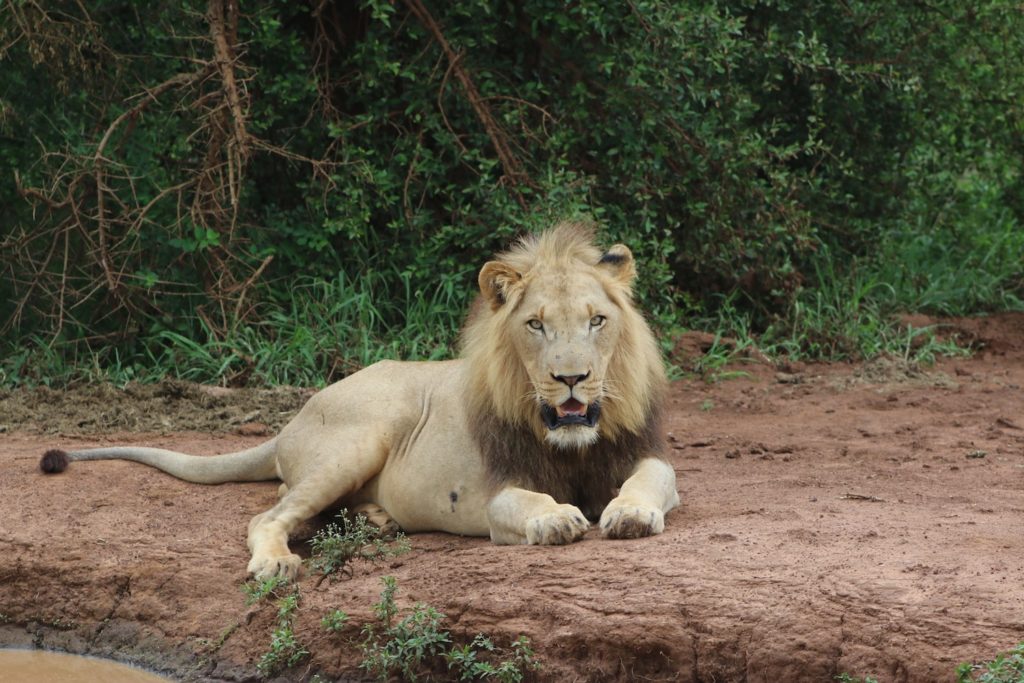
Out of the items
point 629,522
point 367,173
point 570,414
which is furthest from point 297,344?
point 629,522

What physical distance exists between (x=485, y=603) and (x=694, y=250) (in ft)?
17.0

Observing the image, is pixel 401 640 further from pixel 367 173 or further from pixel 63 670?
pixel 367 173

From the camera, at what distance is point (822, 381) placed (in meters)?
8.62

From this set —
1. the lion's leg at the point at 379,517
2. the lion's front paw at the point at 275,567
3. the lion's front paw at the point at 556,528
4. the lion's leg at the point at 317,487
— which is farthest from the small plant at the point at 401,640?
the lion's leg at the point at 379,517

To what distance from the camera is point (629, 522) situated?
15.8 feet

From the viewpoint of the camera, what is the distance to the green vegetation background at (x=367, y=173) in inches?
332

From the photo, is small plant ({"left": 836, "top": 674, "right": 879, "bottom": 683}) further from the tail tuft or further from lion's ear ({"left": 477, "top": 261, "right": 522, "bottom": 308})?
the tail tuft

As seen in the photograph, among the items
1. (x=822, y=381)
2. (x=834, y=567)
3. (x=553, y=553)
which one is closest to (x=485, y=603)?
(x=553, y=553)

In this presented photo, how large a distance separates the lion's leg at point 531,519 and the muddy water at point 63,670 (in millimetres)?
1208

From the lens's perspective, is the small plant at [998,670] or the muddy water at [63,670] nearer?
the small plant at [998,670]

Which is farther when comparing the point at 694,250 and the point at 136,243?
the point at 694,250

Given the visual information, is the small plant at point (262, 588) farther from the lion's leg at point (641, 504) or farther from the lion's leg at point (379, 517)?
the lion's leg at point (641, 504)

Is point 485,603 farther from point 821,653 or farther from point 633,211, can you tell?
point 633,211

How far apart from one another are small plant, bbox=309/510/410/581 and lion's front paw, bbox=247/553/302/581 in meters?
0.07
